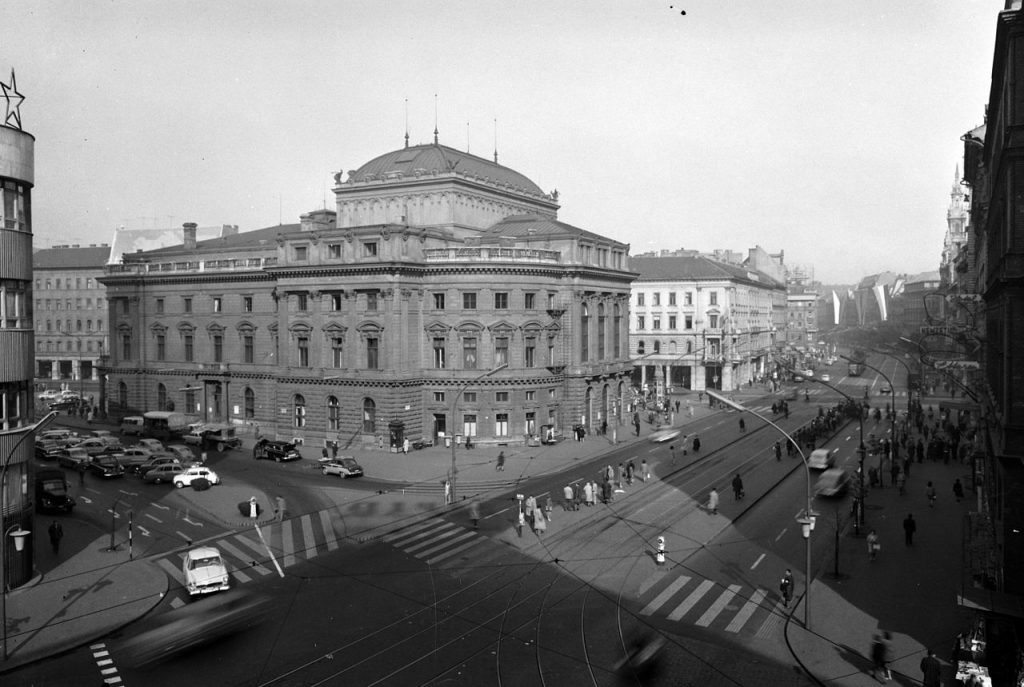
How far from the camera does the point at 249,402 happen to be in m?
73.7

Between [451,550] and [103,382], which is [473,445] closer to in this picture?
[451,550]

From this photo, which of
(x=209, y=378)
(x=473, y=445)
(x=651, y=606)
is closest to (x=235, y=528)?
(x=651, y=606)

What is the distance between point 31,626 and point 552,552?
1937cm

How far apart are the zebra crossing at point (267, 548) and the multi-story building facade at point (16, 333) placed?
5694 mm

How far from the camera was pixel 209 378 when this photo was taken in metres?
76.0

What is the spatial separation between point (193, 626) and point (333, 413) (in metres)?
39.4

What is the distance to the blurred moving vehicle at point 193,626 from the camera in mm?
24750

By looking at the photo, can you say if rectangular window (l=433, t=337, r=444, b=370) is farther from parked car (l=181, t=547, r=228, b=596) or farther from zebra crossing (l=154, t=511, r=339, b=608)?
parked car (l=181, t=547, r=228, b=596)

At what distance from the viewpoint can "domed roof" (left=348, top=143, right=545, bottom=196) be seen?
75.9 metres

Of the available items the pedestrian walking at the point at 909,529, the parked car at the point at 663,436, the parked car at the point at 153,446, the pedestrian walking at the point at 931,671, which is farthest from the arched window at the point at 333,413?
the pedestrian walking at the point at 931,671

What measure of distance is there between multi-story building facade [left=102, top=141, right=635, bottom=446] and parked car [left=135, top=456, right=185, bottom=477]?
14050 millimetres

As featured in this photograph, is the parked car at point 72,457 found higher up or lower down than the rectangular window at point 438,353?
lower down

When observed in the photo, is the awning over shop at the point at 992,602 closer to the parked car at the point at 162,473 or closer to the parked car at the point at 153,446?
the parked car at the point at 162,473

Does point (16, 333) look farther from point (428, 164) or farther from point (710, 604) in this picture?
point (428, 164)
